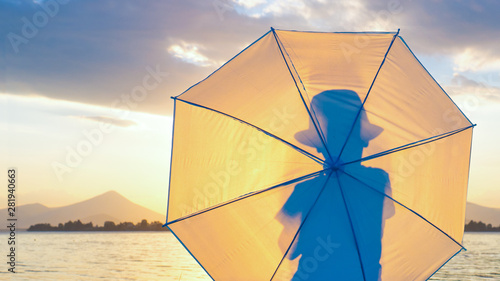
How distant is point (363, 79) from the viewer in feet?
25.0

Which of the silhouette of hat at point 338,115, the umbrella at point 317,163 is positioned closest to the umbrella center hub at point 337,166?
the umbrella at point 317,163

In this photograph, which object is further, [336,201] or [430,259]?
[430,259]

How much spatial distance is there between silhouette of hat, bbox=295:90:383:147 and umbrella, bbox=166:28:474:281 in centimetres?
2

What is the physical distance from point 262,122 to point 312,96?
0.87 metres

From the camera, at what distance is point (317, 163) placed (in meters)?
7.10

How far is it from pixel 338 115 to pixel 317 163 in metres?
0.85

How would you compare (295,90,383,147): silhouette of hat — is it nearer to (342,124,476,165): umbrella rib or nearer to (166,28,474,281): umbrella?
(166,28,474,281): umbrella

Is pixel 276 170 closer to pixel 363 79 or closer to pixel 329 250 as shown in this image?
pixel 329 250

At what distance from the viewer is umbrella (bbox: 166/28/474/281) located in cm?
730

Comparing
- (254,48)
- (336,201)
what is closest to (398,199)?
(336,201)

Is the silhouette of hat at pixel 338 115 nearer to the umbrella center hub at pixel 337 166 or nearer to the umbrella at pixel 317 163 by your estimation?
the umbrella at pixel 317 163

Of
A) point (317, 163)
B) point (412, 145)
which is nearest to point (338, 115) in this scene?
point (317, 163)

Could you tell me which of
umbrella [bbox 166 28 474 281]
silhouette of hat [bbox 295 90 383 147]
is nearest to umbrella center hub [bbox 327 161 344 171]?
umbrella [bbox 166 28 474 281]

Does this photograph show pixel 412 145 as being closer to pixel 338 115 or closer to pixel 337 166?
pixel 338 115
